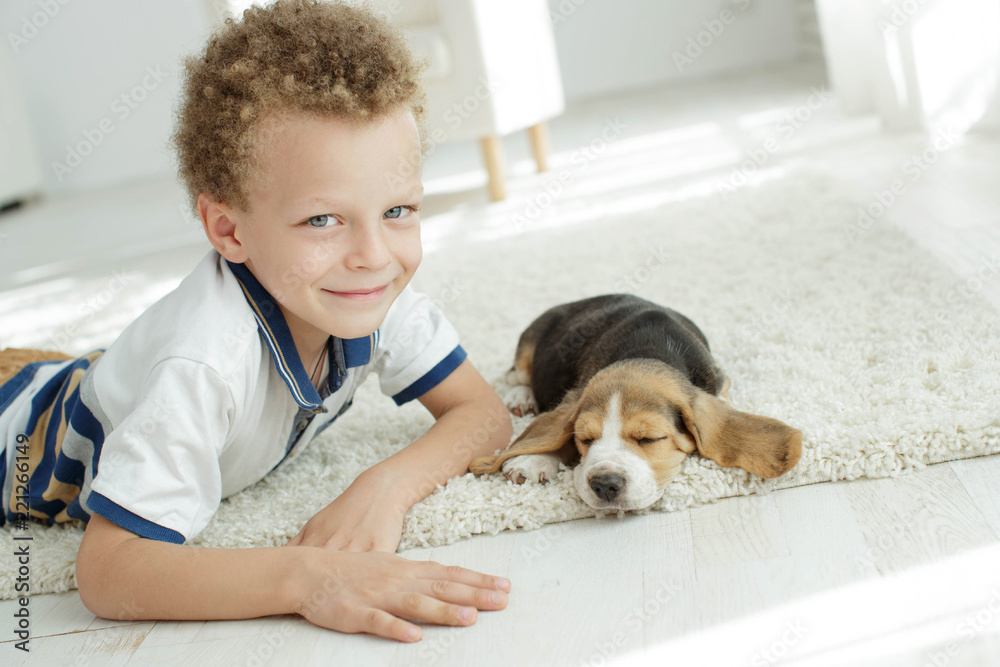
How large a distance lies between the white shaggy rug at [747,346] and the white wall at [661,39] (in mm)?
4797

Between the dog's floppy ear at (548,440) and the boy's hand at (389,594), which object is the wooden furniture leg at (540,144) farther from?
the boy's hand at (389,594)

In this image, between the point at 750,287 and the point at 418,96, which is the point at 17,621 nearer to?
the point at 418,96

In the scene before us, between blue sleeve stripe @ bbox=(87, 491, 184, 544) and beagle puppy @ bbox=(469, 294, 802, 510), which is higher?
blue sleeve stripe @ bbox=(87, 491, 184, 544)

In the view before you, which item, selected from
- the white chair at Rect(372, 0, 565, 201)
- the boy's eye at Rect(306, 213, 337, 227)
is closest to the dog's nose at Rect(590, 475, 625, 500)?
the boy's eye at Rect(306, 213, 337, 227)

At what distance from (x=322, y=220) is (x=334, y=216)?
0.02 metres

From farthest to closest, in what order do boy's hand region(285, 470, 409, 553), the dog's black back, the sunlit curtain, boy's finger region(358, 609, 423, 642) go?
the sunlit curtain < the dog's black back < boy's hand region(285, 470, 409, 553) < boy's finger region(358, 609, 423, 642)

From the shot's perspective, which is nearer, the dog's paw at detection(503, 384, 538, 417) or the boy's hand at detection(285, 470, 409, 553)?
the boy's hand at detection(285, 470, 409, 553)

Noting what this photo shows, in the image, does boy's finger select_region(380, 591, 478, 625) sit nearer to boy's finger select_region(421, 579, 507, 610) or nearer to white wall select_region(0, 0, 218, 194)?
boy's finger select_region(421, 579, 507, 610)

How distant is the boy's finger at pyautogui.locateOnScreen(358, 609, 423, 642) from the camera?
1197 mm

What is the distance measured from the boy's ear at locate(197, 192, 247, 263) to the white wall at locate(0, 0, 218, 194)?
21.5 feet

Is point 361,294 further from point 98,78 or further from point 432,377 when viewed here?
point 98,78

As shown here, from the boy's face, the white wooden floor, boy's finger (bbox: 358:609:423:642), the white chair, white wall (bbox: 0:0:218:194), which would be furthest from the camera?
white wall (bbox: 0:0:218:194)

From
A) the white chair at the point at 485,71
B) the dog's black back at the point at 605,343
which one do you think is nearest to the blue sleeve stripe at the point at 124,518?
the dog's black back at the point at 605,343

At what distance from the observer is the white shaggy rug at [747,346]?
148 centimetres
